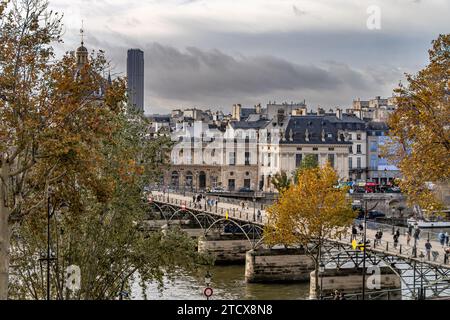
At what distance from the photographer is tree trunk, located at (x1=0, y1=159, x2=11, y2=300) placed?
14.4 metres

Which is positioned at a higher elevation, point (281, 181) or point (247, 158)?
point (247, 158)

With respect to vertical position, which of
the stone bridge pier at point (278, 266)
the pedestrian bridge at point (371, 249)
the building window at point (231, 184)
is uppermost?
the building window at point (231, 184)

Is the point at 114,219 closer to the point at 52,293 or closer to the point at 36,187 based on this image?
the point at 52,293

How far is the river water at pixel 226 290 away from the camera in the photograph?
37.7 m

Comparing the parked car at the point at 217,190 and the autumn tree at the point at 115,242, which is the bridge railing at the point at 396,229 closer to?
the autumn tree at the point at 115,242

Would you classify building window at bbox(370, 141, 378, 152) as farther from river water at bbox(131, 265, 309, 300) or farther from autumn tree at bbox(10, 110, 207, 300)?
autumn tree at bbox(10, 110, 207, 300)

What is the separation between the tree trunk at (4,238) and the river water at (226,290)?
2163cm

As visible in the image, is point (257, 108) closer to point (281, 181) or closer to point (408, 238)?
point (281, 181)

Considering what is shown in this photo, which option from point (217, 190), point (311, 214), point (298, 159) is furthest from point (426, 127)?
point (217, 190)

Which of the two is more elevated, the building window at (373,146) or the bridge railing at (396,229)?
the building window at (373,146)

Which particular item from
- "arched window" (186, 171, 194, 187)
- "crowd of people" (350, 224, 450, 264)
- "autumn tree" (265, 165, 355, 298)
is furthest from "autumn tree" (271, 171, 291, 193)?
"autumn tree" (265, 165, 355, 298)

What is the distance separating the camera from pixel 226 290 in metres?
40.6

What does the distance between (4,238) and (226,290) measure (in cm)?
2671

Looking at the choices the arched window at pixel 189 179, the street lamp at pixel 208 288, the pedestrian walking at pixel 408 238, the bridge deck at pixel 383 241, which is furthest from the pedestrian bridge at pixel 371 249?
the arched window at pixel 189 179
